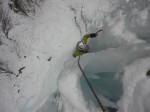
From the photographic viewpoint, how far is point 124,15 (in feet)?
11.9

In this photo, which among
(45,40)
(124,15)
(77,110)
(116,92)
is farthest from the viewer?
(45,40)

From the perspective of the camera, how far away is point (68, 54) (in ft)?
17.5

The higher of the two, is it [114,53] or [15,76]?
[114,53]

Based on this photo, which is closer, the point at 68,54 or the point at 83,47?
the point at 83,47

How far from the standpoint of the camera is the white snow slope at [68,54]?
269cm

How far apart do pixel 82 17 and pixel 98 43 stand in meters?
1.91

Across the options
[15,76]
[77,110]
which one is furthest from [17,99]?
[77,110]

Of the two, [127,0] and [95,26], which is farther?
[95,26]

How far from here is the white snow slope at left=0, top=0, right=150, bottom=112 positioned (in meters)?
2.69

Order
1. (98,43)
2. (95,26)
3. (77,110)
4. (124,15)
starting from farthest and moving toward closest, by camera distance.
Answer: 1. (95,26)
2. (98,43)
3. (124,15)
4. (77,110)

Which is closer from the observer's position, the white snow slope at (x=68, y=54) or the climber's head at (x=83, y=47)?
the white snow slope at (x=68, y=54)

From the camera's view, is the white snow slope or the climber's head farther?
the climber's head

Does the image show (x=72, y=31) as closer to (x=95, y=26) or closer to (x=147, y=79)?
(x=95, y=26)

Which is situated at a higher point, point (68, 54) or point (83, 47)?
point (83, 47)
